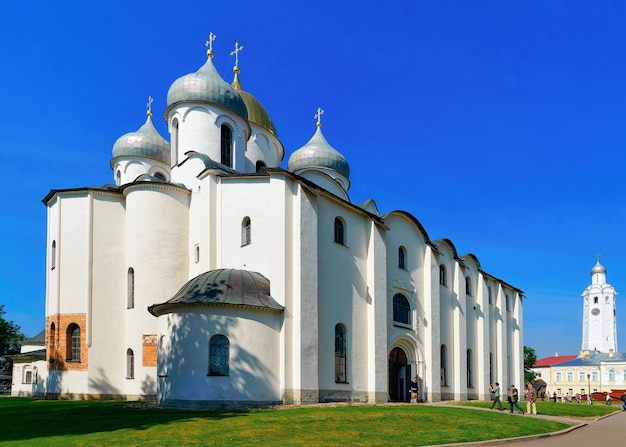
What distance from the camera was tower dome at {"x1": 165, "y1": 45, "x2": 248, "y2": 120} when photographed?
3027 centimetres

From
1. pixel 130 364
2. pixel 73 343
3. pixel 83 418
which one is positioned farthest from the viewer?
pixel 73 343

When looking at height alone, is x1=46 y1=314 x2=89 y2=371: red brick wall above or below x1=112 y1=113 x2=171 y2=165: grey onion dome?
below

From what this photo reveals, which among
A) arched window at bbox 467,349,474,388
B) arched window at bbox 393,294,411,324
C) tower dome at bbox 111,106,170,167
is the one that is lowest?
arched window at bbox 467,349,474,388

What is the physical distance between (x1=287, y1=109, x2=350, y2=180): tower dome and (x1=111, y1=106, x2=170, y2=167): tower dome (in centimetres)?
835

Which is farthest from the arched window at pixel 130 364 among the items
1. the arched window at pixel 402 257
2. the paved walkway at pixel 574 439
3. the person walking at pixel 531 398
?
the paved walkway at pixel 574 439

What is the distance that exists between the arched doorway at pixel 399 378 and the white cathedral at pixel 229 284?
0.26 ft

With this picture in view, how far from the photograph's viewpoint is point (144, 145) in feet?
116

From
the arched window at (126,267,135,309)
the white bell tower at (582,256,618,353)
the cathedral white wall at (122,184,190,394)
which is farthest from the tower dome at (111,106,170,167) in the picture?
the white bell tower at (582,256,618,353)

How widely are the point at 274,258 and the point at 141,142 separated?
50.1 ft

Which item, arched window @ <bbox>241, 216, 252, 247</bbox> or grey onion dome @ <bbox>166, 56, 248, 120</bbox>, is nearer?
arched window @ <bbox>241, 216, 252, 247</bbox>

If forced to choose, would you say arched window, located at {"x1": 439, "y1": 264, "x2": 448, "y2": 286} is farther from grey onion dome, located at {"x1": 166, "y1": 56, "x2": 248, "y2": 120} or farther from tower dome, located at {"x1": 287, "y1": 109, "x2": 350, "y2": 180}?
grey onion dome, located at {"x1": 166, "y1": 56, "x2": 248, "y2": 120}

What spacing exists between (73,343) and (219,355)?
10.2 meters

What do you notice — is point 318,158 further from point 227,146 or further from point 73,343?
point 73,343

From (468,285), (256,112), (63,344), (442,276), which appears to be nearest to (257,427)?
(63,344)
